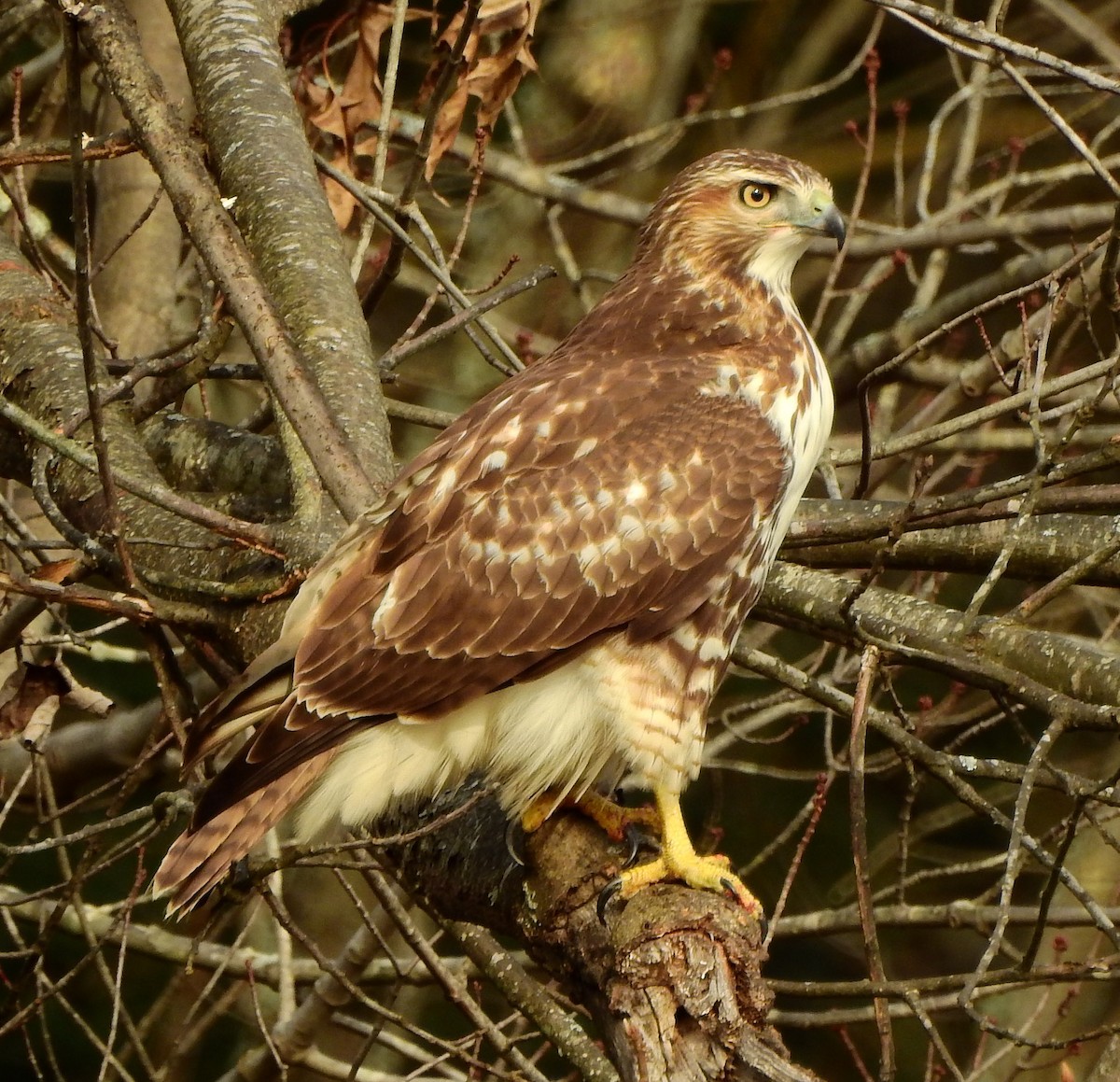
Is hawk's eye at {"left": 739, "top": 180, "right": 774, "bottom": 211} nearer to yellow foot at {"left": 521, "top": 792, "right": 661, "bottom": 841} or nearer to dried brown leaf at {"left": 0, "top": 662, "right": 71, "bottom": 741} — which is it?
yellow foot at {"left": 521, "top": 792, "right": 661, "bottom": 841}

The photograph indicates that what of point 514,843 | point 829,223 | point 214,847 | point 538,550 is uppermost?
point 829,223

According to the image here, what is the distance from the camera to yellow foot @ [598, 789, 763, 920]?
9.65 feet

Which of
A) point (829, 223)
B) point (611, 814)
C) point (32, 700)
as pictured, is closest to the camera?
point (32, 700)

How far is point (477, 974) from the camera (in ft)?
15.9

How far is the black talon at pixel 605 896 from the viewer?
9.38 feet

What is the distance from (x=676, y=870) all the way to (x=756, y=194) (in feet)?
5.18

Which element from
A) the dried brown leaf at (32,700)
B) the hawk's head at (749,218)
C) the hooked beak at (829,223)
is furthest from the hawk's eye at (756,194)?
the dried brown leaf at (32,700)

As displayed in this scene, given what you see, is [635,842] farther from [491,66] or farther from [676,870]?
[491,66]

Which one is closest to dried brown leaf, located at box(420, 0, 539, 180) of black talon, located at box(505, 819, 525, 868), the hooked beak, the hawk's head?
the hawk's head

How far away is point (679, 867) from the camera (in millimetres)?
3105

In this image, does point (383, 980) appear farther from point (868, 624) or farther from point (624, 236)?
point (624, 236)

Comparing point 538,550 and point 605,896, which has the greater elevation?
point 538,550

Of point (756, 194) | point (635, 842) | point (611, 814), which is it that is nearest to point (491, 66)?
point (756, 194)

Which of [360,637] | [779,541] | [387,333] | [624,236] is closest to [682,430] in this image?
[779,541]
